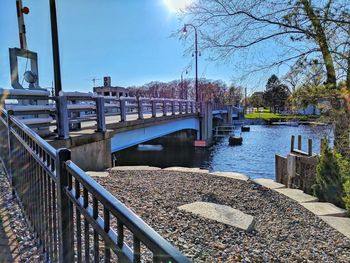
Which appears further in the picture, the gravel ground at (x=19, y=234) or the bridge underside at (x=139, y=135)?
the bridge underside at (x=139, y=135)

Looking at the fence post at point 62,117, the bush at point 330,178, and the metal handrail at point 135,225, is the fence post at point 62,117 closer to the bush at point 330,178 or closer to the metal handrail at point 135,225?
the metal handrail at point 135,225

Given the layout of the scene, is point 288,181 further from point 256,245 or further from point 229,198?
point 256,245

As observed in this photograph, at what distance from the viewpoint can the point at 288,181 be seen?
1190cm

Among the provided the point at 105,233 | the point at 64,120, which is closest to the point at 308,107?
the point at 64,120

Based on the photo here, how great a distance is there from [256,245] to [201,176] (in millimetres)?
4170

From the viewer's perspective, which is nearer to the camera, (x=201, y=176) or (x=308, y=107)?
(x=308, y=107)

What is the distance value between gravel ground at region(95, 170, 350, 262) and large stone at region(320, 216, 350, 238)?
13 centimetres

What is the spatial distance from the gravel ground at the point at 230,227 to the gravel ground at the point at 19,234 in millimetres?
1737

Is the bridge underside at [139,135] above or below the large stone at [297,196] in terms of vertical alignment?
above

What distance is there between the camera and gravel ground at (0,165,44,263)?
2869 millimetres

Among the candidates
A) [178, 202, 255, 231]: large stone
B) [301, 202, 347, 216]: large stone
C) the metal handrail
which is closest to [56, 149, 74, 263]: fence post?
the metal handrail

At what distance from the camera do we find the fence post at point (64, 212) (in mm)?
1989

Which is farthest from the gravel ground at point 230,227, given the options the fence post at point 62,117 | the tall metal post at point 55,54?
the tall metal post at point 55,54

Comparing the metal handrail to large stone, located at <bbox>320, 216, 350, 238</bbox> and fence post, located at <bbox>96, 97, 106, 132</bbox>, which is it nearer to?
large stone, located at <bbox>320, 216, 350, 238</bbox>
